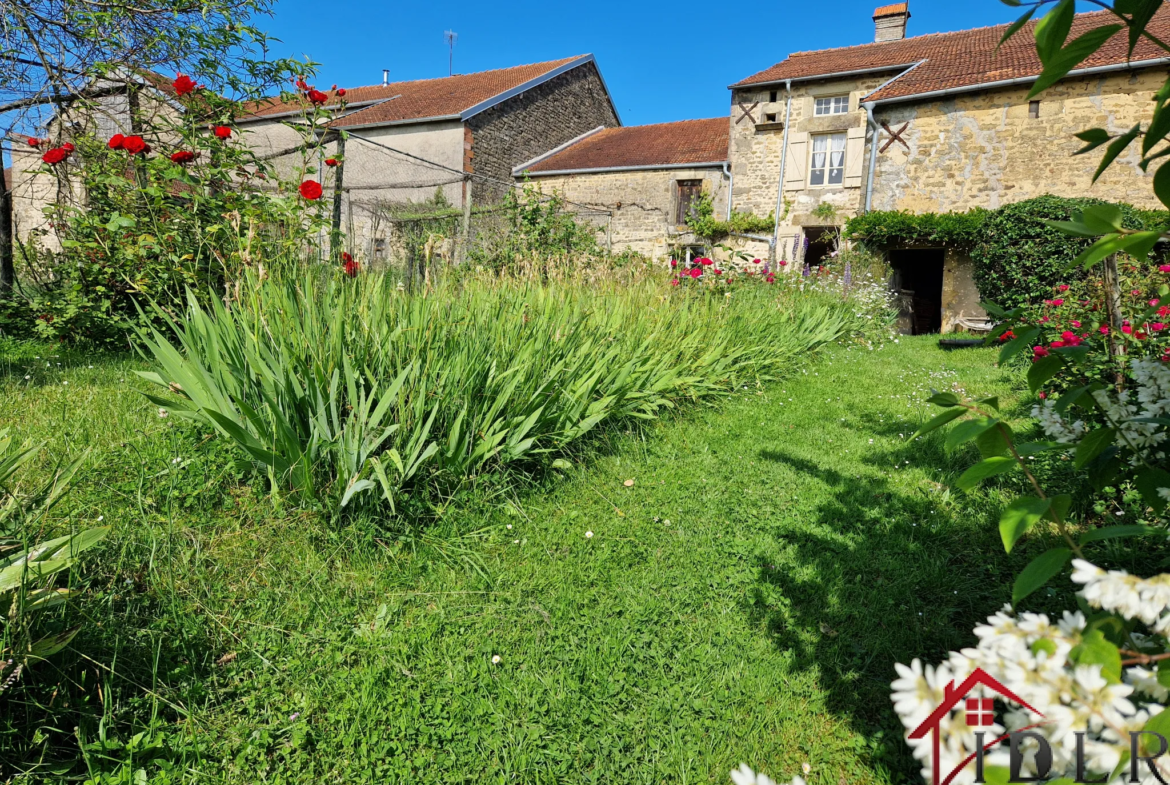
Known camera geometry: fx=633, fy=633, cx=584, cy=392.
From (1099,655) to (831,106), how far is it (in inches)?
695

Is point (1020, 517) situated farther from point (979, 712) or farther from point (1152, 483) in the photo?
point (1152, 483)

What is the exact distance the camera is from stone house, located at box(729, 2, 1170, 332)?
11586mm

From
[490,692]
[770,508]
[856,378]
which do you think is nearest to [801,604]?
[770,508]

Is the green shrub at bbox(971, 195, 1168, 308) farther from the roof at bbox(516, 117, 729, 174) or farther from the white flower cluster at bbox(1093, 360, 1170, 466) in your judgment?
the white flower cluster at bbox(1093, 360, 1170, 466)

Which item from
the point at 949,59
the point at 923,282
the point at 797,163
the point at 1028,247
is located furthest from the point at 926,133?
the point at 1028,247

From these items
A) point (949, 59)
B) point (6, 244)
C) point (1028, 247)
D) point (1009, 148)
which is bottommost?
point (6, 244)

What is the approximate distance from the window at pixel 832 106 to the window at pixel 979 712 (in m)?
17.5

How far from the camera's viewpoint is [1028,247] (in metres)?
9.86

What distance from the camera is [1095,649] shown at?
584mm

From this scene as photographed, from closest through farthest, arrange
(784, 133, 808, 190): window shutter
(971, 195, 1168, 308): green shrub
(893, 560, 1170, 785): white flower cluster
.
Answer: (893, 560, 1170, 785): white flower cluster, (971, 195, 1168, 308): green shrub, (784, 133, 808, 190): window shutter

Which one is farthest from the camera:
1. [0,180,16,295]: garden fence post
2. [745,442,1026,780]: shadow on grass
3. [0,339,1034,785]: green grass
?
[0,180,16,295]: garden fence post

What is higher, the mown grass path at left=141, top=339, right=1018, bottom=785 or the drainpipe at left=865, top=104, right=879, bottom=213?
the drainpipe at left=865, top=104, right=879, bottom=213

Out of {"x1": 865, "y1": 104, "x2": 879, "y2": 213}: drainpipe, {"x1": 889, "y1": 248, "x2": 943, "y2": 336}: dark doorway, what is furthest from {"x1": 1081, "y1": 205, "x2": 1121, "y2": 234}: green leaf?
{"x1": 889, "y1": 248, "x2": 943, "y2": 336}: dark doorway

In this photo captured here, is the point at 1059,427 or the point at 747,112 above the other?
the point at 747,112
